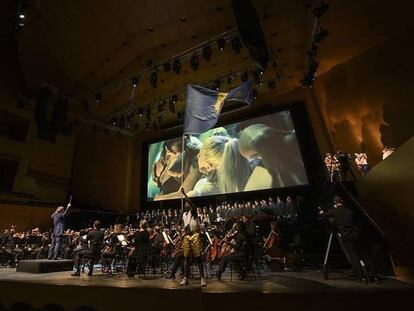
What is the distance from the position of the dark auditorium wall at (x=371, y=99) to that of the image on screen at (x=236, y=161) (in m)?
2.00

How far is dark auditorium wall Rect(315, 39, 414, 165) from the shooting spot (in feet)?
31.3

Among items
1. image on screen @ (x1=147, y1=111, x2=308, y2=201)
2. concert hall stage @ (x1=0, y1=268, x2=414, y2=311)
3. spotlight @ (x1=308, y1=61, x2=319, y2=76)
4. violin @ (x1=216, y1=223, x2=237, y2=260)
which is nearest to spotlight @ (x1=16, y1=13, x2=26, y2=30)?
image on screen @ (x1=147, y1=111, x2=308, y2=201)

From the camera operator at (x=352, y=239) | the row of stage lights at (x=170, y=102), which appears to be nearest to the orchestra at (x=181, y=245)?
the camera operator at (x=352, y=239)

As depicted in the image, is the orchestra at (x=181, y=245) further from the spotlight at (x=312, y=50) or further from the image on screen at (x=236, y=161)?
the spotlight at (x=312, y=50)

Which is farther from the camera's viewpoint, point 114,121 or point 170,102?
point 114,121

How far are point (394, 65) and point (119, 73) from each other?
38.5 feet

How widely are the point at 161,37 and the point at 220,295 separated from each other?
10.3 m

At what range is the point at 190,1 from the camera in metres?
9.73

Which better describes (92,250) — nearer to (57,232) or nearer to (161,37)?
(57,232)

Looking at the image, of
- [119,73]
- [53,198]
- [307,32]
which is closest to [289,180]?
[307,32]

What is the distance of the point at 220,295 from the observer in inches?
168

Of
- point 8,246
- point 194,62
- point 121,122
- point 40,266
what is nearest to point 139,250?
point 40,266

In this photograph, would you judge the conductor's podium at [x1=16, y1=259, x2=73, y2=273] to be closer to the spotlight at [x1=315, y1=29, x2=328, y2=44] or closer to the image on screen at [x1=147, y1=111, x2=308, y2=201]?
the image on screen at [x1=147, y1=111, x2=308, y2=201]

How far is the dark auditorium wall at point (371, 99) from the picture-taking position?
953 cm
